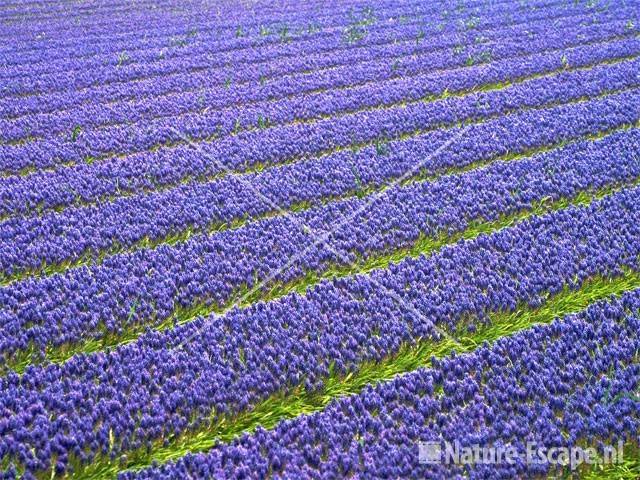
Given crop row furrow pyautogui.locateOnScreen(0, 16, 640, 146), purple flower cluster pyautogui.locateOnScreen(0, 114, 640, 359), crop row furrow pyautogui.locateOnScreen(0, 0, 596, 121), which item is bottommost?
purple flower cluster pyautogui.locateOnScreen(0, 114, 640, 359)

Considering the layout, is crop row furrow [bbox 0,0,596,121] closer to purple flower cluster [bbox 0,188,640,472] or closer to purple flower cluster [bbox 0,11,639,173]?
purple flower cluster [bbox 0,11,639,173]

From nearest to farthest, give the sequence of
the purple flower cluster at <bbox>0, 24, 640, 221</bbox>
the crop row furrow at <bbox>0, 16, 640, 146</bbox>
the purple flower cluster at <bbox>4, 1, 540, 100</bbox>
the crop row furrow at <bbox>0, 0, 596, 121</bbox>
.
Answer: the purple flower cluster at <bbox>0, 24, 640, 221</bbox>
the crop row furrow at <bbox>0, 16, 640, 146</bbox>
the crop row furrow at <bbox>0, 0, 596, 121</bbox>
the purple flower cluster at <bbox>4, 1, 540, 100</bbox>

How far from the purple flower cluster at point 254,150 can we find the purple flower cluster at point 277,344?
38.6 inches

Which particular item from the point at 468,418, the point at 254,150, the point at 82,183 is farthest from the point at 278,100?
the point at 468,418

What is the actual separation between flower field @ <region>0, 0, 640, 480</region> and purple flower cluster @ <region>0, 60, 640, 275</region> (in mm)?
19

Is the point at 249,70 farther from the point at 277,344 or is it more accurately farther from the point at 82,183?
the point at 277,344

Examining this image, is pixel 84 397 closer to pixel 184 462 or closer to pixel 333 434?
pixel 184 462

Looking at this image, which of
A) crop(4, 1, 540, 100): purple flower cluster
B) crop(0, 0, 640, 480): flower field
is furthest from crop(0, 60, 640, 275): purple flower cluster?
crop(4, 1, 540, 100): purple flower cluster

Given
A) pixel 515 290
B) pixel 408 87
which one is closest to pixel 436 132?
pixel 408 87

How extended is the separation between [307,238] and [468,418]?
1510 mm

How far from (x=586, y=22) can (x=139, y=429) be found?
7.61 meters

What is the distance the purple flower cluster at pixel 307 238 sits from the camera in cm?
317

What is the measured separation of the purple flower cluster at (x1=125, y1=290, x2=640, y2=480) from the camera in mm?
2363

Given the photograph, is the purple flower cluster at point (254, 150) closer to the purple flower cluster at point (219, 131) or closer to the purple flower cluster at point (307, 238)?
the purple flower cluster at point (219, 131)
